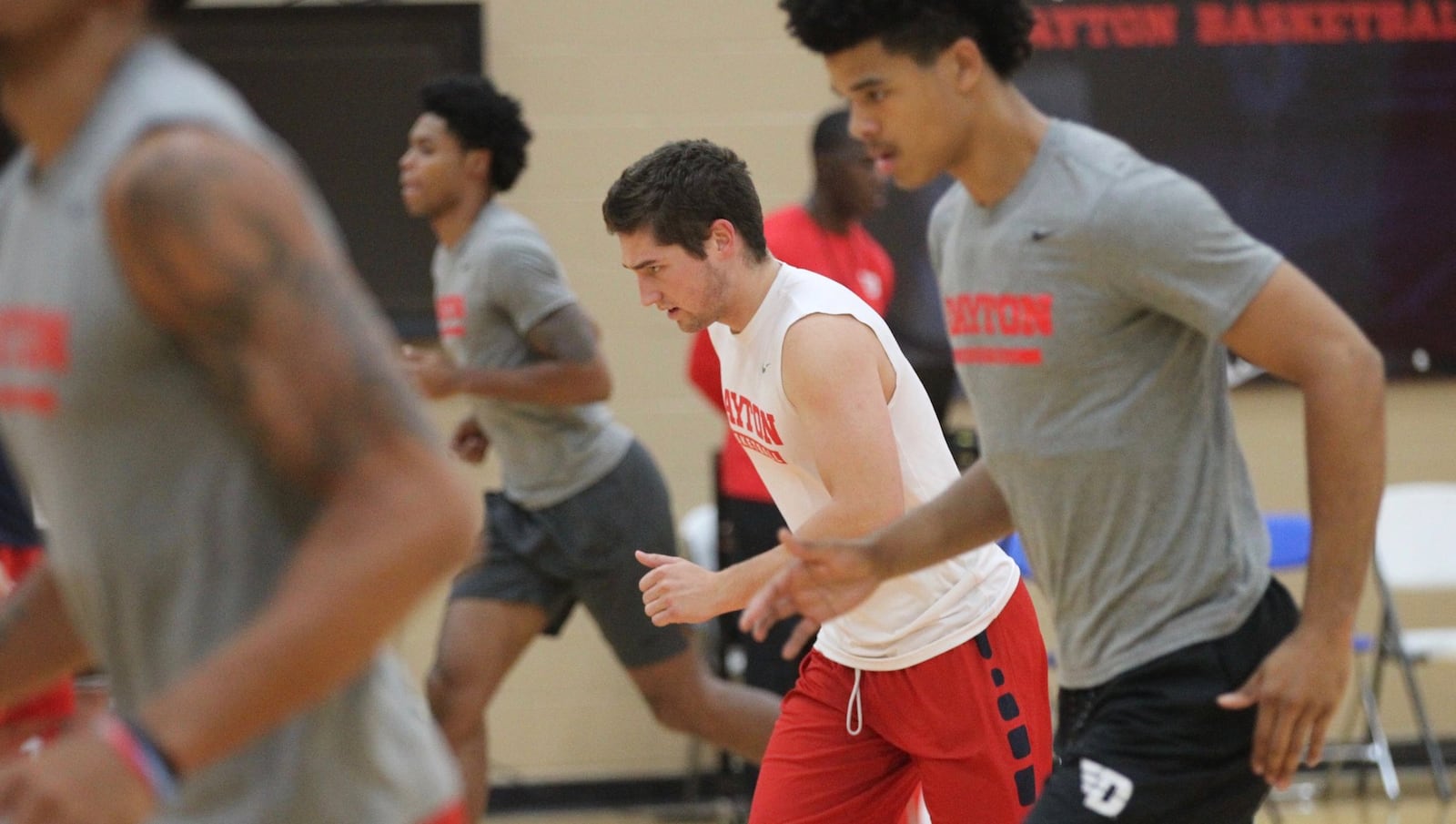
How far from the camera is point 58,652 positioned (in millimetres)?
1621

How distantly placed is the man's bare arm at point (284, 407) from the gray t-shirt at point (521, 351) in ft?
10.4

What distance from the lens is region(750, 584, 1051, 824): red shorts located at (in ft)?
9.64

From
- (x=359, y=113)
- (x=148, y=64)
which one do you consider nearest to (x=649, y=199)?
(x=148, y=64)

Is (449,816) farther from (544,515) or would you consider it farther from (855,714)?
(544,515)

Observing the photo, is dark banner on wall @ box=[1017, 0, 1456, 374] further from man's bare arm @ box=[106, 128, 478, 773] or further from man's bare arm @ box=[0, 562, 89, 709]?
man's bare arm @ box=[106, 128, 478, 773]

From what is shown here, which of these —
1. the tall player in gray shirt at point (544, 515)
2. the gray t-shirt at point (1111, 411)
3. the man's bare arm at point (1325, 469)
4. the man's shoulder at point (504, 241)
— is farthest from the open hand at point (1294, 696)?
the man's shoulder at point (504, 241)

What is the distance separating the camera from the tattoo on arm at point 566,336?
14.2 feet

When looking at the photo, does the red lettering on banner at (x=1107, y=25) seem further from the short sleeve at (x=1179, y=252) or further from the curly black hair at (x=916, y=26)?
the short sleeve at (x=1179, y=252)

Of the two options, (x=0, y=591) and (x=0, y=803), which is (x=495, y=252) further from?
(x=0, y=803)

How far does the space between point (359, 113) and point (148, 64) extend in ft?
14.5

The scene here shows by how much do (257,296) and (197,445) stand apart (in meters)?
0.15

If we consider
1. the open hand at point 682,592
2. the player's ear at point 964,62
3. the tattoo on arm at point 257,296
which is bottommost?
the open hand at point 682,592

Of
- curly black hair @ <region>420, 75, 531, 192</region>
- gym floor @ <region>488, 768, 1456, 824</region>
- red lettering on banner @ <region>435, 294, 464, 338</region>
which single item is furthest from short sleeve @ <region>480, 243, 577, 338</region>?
gym floor @ <region>488, 768, 1456, 824</region>

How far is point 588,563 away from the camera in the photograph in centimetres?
441
